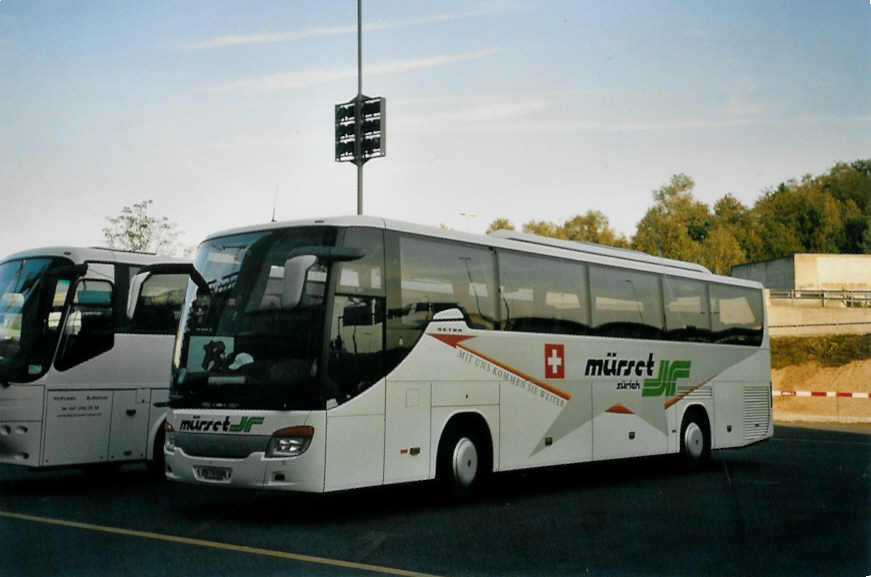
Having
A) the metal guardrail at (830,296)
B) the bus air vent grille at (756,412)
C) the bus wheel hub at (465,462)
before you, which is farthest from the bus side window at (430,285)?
the metal guardrail at (830,296)

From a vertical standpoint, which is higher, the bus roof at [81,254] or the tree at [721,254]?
the tree at [721,254]

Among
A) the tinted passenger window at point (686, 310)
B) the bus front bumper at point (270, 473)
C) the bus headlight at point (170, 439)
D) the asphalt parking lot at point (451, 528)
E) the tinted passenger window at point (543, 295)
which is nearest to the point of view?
the asphalt parking lot at point (451, 528)

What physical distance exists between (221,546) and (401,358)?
10.4ft

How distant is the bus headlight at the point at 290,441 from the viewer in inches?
407

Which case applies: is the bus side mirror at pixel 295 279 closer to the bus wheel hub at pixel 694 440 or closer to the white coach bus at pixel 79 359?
the white coach bus at pixel 79 359

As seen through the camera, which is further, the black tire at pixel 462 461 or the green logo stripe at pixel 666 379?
the green logo stripe at pixel 666 379

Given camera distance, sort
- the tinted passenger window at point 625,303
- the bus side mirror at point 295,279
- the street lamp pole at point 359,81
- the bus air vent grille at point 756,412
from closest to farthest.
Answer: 1. the bus side mirror at point 295,279
2. the tinted passenger window at point 625,303
3. the bus air vent grille at point 756,412
4. the street lamp pole at point 359,81

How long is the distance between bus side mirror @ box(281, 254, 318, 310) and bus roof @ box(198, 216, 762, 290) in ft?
4.05

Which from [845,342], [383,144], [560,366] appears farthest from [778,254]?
[560,366]

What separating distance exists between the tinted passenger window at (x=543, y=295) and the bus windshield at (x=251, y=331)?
3.30 m

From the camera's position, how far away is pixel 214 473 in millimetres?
10695

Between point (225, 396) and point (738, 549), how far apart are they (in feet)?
17.4

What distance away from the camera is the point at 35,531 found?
10.1 meters

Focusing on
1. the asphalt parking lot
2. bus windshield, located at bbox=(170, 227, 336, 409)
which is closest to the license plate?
the asphalt parking lot
